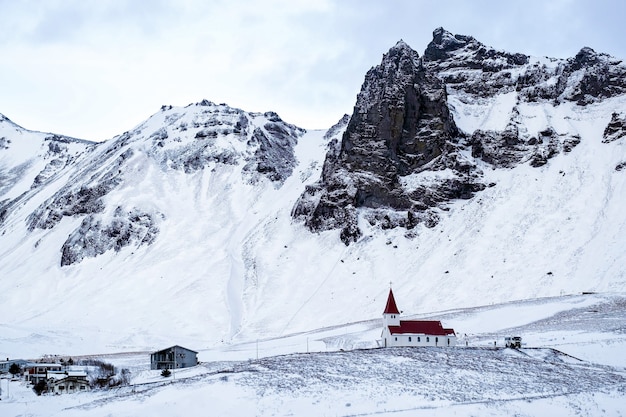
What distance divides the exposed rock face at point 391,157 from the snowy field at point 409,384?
58708 mm

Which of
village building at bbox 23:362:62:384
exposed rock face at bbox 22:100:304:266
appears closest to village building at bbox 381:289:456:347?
village building at bbox 23:362:62:384

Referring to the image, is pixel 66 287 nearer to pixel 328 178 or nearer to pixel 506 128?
pixel 328 178

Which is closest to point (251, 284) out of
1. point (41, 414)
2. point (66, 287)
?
point (66, 287)

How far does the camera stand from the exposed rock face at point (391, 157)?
127938 mm

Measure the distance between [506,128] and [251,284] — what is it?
61041 mm

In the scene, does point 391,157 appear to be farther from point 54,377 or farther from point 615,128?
point 54,377

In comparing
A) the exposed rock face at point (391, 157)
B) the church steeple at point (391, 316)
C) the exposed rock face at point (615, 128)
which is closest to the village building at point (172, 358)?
the church steeple at point (391, 316)

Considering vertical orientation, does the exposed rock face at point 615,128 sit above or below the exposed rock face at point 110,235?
above

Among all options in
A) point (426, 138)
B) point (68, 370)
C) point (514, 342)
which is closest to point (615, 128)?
point (426, 138)

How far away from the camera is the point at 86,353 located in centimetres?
9612

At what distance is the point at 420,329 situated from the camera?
6788 centimetres

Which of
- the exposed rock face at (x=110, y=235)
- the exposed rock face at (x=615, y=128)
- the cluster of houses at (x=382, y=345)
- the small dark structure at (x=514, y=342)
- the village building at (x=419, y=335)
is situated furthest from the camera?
the exposed rock face at (x=110, y=235)

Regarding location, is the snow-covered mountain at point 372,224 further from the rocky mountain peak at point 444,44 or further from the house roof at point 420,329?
the house roof at point 420,329

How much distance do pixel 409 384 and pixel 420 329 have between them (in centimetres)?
2104
